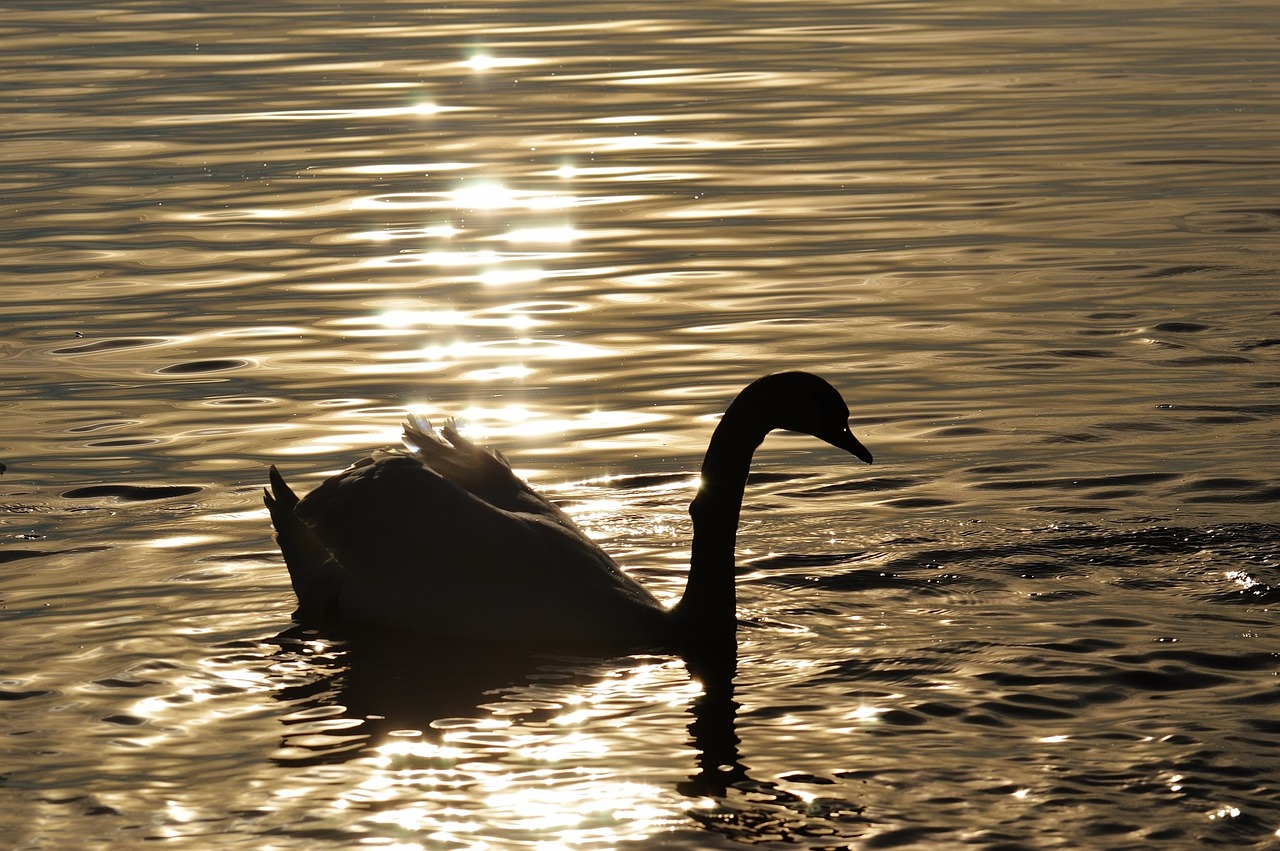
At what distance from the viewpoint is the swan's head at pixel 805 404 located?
35.1 ft

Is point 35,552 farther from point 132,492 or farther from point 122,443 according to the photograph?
point 122,443

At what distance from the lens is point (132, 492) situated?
1349 centimetres

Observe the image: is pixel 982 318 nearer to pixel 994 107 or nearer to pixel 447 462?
pixel 447 462

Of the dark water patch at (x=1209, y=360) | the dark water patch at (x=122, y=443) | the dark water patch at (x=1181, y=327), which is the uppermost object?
the dark water patch at (x=122, y=443)

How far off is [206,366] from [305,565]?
6108mm

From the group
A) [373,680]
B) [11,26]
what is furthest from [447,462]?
[11,26]

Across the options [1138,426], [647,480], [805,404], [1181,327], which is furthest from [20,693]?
[1181,327]

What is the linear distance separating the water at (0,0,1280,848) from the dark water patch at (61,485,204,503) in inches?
2.0

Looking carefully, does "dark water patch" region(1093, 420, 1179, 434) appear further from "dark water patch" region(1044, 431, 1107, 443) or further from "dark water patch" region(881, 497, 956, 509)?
"dark water patch" region(881, 497, 956, 509)

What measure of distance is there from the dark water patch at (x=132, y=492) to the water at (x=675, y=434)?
0.16 ft

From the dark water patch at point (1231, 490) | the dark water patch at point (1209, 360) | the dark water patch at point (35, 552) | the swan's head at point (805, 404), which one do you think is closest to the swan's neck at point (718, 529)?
the swan's head at point (805, 404)

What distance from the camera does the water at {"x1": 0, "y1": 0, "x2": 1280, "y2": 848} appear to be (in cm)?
882

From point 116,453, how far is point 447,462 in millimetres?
3773

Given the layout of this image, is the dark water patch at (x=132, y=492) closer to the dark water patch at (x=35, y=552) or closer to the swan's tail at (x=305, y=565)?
the dark water patch at (x=35, y=552)
